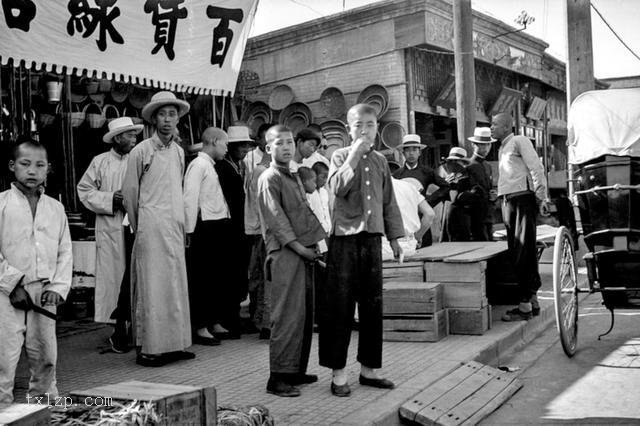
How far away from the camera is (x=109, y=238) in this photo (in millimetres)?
7035

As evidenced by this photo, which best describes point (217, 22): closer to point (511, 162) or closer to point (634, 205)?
point (511, 162)

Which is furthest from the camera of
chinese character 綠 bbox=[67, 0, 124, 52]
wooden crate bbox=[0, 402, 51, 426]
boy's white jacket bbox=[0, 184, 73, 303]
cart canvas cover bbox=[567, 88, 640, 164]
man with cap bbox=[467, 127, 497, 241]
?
man with cap bbox=[467, 127, 497, 241]

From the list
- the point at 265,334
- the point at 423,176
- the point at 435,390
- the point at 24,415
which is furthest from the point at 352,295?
the point at 423,176

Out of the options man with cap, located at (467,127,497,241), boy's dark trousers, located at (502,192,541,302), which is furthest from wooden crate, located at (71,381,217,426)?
man with cap, located at (467,127,497,241)

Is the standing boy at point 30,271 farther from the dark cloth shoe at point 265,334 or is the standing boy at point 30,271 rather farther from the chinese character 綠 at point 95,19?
the dark cloth shoe at point 265,334

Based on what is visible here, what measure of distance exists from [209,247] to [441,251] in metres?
2.55

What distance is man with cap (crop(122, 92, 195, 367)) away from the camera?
20.3 ft

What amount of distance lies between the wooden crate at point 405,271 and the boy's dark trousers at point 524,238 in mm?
1138

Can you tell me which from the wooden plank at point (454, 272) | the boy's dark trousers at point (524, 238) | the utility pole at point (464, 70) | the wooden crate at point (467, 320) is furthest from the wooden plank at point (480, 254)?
the utility pole at point (464, 70)

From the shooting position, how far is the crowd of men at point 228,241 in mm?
4777

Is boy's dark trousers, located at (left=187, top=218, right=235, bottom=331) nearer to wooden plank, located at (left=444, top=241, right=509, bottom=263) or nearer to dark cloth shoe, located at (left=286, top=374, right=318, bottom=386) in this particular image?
dark cloth shoe, located at (left=286, top=374, right=318, bottom=386)

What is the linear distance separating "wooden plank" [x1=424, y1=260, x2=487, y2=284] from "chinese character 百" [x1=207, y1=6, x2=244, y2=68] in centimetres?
307

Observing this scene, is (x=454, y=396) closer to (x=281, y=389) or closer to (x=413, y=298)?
(x=281, y=389)

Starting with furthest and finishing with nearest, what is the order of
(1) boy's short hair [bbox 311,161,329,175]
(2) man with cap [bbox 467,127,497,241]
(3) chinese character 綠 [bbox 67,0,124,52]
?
(2) man with cap [bbox 467,127,497,241] < (1) boy's short hair [bbox 311,161,329,175] < (3) chinese character 綠 [bbox 67,0,124,52]
